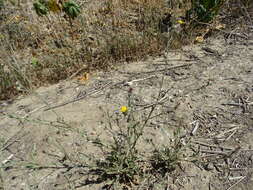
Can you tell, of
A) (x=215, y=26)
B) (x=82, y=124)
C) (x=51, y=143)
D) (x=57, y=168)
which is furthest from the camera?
(x=215, y=26)

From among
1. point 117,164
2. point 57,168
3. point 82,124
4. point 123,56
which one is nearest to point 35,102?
point 82,124

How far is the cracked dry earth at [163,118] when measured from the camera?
4.08ft

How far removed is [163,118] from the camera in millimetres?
1566

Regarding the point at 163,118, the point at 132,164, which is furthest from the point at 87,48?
the point at 132,164

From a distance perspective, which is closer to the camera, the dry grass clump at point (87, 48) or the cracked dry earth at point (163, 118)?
the cracked dry earth at point (163, 118)

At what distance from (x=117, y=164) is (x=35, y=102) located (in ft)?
3.92

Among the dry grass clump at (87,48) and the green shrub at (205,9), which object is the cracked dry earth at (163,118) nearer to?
the dry grass clump at (87,48)

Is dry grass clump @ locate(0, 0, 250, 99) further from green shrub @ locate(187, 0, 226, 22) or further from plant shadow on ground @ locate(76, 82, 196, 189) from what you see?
plant shadow on ground @ locate(76, 82, 196, 189)

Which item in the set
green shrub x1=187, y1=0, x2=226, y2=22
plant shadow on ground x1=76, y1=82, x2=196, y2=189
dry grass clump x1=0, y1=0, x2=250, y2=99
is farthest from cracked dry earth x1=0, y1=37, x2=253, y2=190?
green shrub x1=187, y1=0, x2=226, y2=22

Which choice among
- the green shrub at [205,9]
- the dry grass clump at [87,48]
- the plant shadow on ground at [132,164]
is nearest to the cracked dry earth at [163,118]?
the plant shadow on ground at [132,164]

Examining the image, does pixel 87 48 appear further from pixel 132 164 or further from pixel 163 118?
pixel 132 164

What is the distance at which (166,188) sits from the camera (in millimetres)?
1200

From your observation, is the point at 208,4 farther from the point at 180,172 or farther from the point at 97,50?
the point at 180,172

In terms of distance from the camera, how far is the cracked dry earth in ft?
4.08
